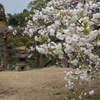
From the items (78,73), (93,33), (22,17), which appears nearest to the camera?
(93,33)

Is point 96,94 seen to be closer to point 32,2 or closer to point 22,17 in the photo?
point 32,2

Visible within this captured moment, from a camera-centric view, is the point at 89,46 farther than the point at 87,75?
No

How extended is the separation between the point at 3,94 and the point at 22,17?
14357 millimetres

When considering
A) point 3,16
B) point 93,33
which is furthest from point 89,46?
point 3,16

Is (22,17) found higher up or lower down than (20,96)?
higher up

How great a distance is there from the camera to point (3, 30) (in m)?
5.47

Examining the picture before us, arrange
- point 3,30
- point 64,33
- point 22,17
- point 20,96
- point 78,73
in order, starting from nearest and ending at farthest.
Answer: point 64,33 < point 78,73 < point 20,96 < point 3,30 < point 22,17

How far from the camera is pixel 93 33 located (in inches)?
40.5

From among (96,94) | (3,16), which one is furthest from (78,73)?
(3,16)

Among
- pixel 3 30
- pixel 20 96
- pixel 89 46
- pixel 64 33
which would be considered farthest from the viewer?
pixel 3 30

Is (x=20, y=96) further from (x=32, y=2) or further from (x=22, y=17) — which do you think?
(x=22, y=17)

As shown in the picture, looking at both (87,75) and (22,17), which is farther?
(22,17)

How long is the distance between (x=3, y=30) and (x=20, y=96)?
3.99 m

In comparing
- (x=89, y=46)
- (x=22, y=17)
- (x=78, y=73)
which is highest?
(x=22, y=17)
